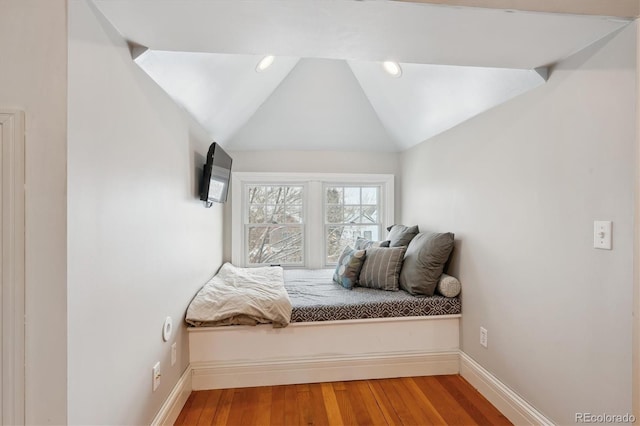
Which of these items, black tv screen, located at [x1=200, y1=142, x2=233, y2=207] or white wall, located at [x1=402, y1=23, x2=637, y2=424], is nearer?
white wall, located at [x1=402, y1=23, x2=637, y2=424]

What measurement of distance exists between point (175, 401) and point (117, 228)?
1.14m

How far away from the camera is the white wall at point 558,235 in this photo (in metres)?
1.17

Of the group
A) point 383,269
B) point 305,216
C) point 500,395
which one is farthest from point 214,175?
point 500,395

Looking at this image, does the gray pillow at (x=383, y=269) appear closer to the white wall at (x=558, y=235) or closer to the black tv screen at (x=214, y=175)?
the white wall at (x=558, y=235)

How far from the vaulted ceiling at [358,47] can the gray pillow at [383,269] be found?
3.74 ft

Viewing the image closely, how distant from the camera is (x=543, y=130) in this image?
1.51 metres

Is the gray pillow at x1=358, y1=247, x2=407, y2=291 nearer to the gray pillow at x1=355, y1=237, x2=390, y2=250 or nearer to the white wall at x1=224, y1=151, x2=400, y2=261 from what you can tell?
the gray pillow at x1=355, y1=237, x2=390, y2=250

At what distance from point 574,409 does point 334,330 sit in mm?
1298

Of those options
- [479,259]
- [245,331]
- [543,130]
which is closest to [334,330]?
[245,331]

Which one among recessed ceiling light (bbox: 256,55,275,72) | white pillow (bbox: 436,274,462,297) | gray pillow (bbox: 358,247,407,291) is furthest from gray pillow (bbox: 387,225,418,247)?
recessed ceiling light (bbox: 256,55,275,72)

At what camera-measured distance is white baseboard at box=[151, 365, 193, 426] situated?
1521mm

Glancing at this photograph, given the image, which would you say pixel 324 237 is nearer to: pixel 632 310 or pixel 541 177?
pixel 541 177

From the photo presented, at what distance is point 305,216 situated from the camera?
3459mm
